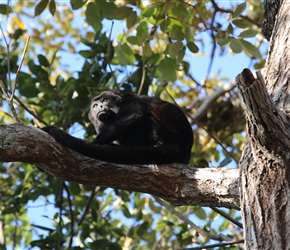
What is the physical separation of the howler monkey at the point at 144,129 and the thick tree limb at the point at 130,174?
0.30 meters

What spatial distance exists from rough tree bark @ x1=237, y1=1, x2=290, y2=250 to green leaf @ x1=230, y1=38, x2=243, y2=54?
5.50 feet

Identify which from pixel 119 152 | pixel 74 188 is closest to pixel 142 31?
pixel 119 152

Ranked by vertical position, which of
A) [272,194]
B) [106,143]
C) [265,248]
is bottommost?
[265,248]

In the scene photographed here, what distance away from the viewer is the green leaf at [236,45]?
15.8 feet

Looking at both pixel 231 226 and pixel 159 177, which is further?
pixel 231 226

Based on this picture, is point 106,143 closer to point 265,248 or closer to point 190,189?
point 190,189

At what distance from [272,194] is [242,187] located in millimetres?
206

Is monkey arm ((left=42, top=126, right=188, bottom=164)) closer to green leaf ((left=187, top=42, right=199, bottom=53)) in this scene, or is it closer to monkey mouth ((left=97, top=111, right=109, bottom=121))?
green leaf ((left=187, top=42, right=199, bottom=53))

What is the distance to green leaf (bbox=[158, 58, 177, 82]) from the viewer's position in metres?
5.11

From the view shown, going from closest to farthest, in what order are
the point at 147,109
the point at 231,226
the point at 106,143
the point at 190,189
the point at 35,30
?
the point at 190,189, the point at 106,143, the point at 147,109, the point at 231,226, the point at 35,30

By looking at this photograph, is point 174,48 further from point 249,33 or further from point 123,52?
point 249,33

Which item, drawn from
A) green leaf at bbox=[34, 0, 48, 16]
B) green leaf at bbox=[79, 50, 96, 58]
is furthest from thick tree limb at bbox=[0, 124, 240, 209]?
green leaf at bbox=[79, 50, 96, 58]

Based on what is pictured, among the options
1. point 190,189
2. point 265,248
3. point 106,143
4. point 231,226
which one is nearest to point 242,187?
point 265,248

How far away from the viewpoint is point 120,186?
381 centimetres
